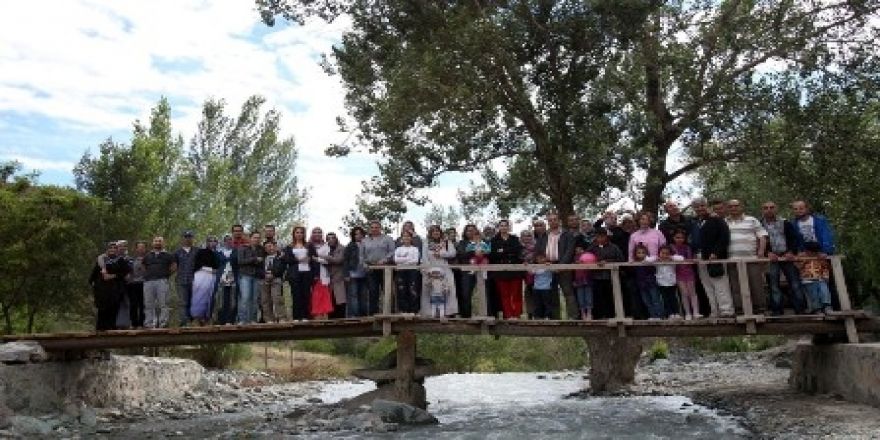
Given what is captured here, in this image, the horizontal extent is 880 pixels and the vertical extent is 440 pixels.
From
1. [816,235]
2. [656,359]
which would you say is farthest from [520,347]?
[816,235]

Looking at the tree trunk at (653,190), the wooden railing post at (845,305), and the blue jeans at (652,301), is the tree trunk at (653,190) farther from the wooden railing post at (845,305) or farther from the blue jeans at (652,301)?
the wooden railing post at (845,305)

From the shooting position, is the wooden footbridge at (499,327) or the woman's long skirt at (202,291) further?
the woman's long skirt at (202,291)

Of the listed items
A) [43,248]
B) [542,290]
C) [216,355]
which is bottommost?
[216,355]

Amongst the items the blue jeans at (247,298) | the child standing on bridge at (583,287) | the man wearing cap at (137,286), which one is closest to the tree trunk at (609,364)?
the child standing on bridge at (583,287)

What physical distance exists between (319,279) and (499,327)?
3.21 meters

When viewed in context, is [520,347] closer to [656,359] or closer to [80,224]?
[656,359]

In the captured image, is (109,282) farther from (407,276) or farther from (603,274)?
(603,274)

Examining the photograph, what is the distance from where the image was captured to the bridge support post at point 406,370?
15.2m

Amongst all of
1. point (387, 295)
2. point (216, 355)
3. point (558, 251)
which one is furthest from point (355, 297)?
point (216, 355)

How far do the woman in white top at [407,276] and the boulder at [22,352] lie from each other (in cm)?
691

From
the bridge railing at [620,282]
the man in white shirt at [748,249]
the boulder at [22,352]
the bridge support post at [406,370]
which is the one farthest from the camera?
the bridge support post at [406,370]

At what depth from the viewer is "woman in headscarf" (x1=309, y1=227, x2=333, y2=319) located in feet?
45.2

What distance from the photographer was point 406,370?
15.3 metres

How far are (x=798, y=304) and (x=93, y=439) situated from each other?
1174cm
